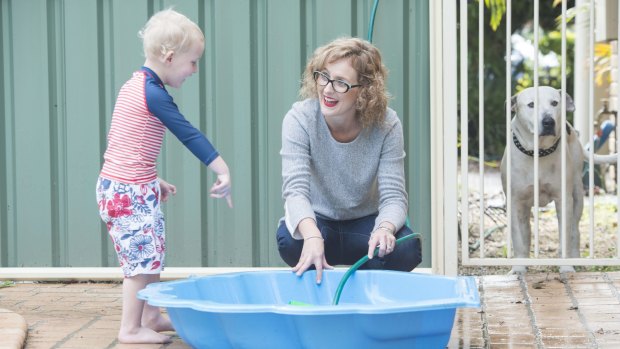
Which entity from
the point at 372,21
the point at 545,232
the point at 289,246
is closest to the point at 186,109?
the point at 372,21

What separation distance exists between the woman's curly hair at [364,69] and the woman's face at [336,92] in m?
0.02

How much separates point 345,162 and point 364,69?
349mm

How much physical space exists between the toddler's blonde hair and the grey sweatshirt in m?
0.50

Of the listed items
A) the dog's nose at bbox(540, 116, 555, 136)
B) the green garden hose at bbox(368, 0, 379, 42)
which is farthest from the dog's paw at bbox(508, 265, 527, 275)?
the green garden hose at bbox(368, 0, 379, 42)

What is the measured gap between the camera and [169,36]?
319 cm

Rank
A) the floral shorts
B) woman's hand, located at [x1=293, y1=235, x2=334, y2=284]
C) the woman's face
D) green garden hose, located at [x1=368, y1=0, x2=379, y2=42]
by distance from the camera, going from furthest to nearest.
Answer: green garden hose, located at [x1=368, y1=0, x2=379, y2=42] → the woman's face → the floral shorts → woman's hand, located at [x1=293, y1=235, x2=334, y2=284]

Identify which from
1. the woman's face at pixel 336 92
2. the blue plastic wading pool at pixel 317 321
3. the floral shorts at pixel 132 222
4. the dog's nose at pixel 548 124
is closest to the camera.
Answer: the blue plastic wading pool at pixel 317 321

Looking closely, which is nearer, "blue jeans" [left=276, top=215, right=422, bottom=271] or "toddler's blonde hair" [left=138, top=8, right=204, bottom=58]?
"toddler's blonde hair" [left=138, top=8, right=204, bottom=58]

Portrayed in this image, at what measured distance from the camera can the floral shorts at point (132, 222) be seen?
323 centimetres

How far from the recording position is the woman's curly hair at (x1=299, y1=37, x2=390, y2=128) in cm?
338

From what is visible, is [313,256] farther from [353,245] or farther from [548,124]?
[548,124]

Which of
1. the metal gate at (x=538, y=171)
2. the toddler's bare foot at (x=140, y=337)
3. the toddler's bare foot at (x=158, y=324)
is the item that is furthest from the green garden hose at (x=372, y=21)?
the toddler's bare foot at (x=140, y=337)

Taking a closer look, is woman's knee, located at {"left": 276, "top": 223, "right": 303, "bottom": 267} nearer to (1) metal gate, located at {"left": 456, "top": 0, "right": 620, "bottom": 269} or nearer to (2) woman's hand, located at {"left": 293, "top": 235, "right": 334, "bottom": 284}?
(2) woman's hand, located at {"left": 293, "top": 235, "right": 334, "bottom": 284}

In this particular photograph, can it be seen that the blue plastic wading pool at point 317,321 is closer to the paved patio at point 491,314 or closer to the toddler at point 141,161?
the toddler at point 141,161
